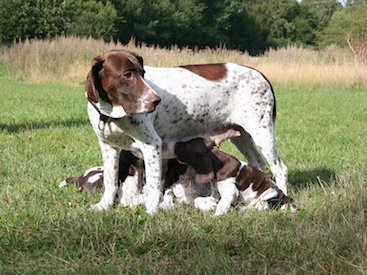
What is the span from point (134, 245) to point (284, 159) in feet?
11.2

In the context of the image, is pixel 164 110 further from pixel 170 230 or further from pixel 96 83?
pixel 170 230

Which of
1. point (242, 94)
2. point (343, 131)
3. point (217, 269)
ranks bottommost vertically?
point (343, 131)

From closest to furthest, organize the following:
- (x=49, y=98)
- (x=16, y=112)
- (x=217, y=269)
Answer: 1. (x=217, y=269)
2. (x=16, y=112)
3. (x=49, y=98)

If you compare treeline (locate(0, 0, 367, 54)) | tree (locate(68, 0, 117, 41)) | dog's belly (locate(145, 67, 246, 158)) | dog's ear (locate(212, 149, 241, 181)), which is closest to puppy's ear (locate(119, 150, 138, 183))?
dog's belly (locate(145, 67, 246, 158))

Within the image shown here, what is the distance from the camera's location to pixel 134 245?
3.09m

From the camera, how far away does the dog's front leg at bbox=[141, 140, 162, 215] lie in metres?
3.81

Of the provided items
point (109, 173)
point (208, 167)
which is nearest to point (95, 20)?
point (109, 173)

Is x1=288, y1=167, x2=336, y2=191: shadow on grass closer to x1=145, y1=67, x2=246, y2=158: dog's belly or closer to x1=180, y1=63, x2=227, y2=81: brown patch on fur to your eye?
x1=145, y1=67, x2=246, y2=158: dog's belly

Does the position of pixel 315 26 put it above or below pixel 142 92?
below

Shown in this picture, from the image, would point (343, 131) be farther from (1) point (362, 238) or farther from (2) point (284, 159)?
(1) point (362, 238)

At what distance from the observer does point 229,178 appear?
4.09 metres

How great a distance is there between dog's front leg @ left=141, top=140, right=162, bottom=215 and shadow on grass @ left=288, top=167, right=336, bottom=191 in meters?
1.70

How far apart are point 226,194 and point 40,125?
190 inches

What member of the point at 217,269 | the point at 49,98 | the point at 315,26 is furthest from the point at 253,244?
the point at 315,26
